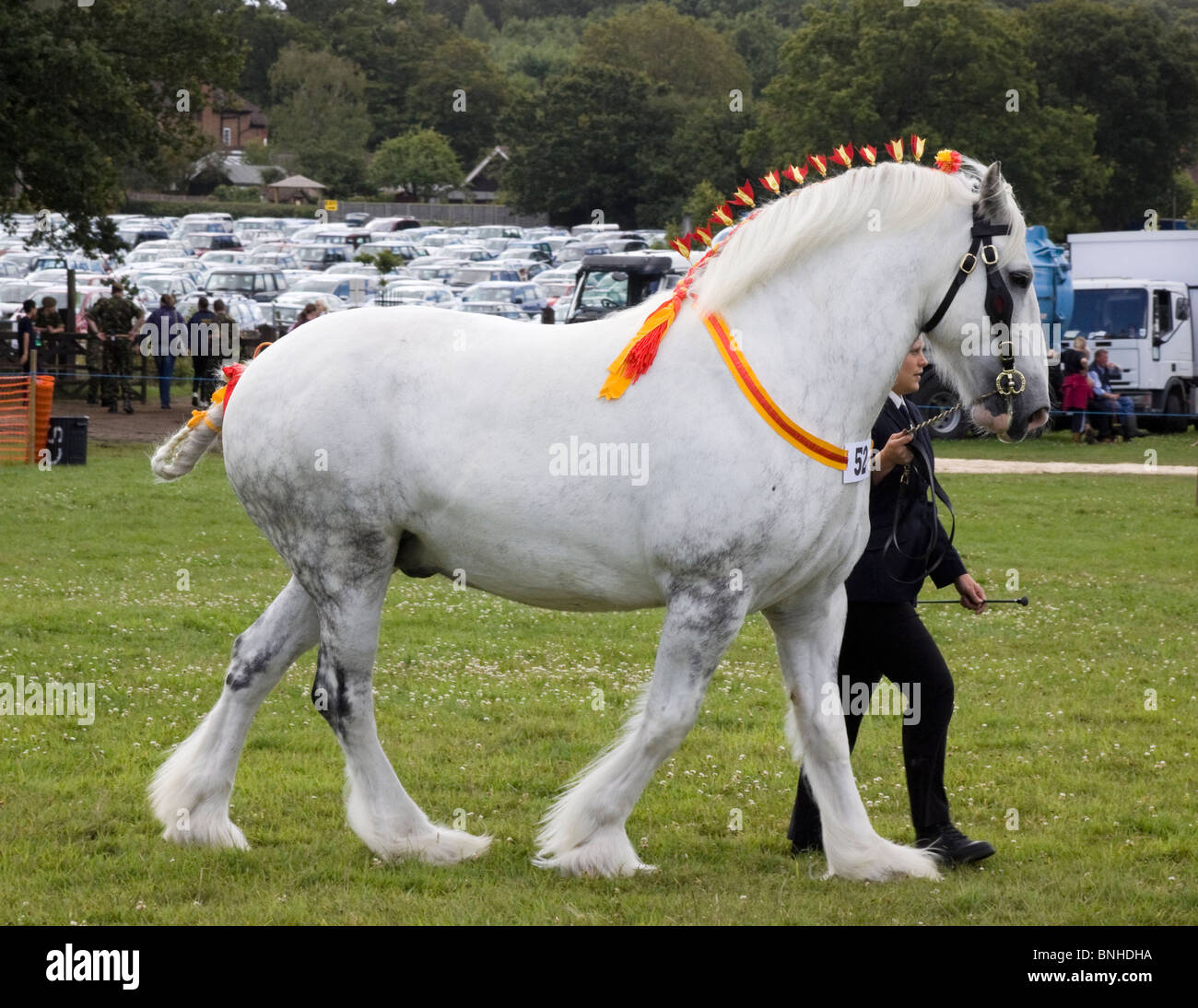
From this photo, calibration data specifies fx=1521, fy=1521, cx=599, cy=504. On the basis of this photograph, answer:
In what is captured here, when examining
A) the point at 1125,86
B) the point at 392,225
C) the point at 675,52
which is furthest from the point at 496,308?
the point at 675,52

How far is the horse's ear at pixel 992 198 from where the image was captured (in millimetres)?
5426

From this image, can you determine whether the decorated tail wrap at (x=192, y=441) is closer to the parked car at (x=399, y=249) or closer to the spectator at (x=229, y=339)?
the spectator at (x=229, y=339)

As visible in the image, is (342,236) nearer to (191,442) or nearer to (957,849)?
(191,442)

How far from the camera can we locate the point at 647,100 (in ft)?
263

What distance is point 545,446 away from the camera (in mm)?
5469

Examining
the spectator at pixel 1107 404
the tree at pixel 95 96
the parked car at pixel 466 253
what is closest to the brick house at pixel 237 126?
the parked car at pixel 466 253

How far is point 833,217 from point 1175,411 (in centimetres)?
2717

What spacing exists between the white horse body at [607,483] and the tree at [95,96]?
19939 millimetres

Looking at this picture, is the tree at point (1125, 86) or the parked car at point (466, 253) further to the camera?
the tree at point (1125, 86)

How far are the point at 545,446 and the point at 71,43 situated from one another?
21.6 metres

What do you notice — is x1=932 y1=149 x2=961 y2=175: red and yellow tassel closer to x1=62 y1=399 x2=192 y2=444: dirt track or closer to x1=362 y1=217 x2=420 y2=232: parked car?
x1=62 y1=399 x2=192 y2=444: dirt track

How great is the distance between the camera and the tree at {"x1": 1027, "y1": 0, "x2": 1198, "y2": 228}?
6306 cm

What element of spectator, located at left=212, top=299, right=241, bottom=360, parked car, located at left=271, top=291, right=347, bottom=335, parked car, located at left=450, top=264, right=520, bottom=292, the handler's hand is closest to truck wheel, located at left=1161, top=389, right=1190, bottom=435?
spectator, located at left=212, top=299, right=241, bottom=360

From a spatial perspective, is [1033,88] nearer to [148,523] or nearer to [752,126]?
[752,126]
